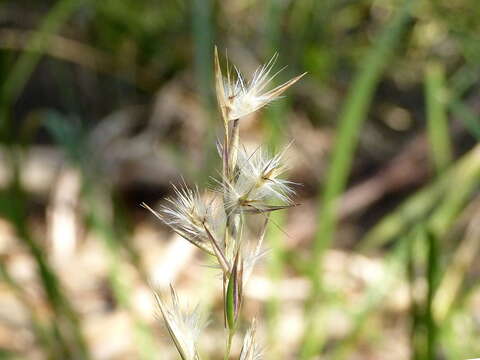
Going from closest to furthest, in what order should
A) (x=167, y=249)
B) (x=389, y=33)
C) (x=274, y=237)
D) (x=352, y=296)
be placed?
(x=389, y=33) < (x=274, y=237) < (x=352, y=296) < (x=167, y=249)

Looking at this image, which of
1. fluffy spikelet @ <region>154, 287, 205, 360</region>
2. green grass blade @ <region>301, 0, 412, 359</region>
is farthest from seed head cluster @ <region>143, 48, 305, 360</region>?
green grass blade @ <region>301, 0, 412, 359</region>

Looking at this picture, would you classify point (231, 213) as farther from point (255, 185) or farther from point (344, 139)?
point (344, 139)

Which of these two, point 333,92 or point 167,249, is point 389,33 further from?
point 333,92

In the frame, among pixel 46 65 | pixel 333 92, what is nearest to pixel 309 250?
pixel 333 92

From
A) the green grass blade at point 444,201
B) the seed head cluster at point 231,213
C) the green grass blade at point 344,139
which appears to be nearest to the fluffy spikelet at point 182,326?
the seed head cluster at point 231,213

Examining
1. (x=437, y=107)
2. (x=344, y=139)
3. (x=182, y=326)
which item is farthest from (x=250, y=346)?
(x=437, y=107)

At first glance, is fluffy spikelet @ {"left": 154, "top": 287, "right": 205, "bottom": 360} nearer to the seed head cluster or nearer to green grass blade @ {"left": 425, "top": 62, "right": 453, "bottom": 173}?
the seed head cluster

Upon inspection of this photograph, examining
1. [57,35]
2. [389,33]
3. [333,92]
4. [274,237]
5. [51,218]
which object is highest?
[57,35]
